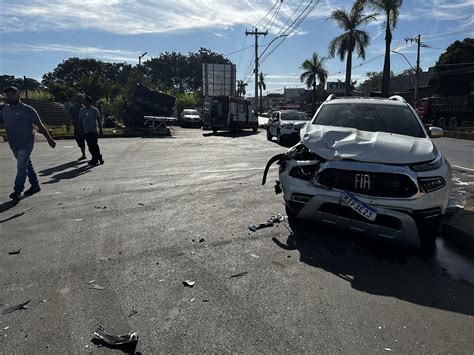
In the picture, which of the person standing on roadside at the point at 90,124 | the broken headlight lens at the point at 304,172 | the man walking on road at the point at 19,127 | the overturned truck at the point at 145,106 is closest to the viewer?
the broken headlight lens at the point at 304,172

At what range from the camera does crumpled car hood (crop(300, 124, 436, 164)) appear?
13.5 feet

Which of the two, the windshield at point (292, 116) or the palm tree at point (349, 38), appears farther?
the palm tree at point (349, 38)

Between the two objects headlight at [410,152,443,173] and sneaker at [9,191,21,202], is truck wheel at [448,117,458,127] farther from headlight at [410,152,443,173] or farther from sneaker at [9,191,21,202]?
sneaker at [9,191,21,202]

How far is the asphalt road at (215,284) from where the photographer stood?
106 inches

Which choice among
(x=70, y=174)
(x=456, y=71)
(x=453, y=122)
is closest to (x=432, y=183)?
(x=70, y=174)

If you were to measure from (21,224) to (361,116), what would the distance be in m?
5.16

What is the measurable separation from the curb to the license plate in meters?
1.52

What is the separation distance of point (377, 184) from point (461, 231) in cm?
154

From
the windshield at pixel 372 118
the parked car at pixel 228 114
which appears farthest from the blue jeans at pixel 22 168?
the parked car at pixel 228 114

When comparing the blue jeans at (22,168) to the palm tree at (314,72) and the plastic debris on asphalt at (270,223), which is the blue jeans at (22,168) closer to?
the plastic debris on asphalt at (270,223)

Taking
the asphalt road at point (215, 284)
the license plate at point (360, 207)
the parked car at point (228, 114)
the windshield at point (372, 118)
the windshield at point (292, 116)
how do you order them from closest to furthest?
the asphalt road at point (215, 284)
the license plate at point (360, 207)
the windshield at point (372, 118)
the windshield at point (292, 116)
the parked car at point (228, 114)

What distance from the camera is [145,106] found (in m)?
25.5

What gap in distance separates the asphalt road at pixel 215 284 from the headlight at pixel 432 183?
83 cm

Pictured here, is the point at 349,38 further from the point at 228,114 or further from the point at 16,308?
the point at 16,308
